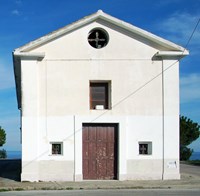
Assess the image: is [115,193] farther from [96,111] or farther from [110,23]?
[110,23]

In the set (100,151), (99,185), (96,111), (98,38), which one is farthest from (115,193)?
(98,38)

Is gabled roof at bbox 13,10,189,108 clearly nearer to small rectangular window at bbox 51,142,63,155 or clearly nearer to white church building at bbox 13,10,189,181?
white church building at bbox 13,10,189,181

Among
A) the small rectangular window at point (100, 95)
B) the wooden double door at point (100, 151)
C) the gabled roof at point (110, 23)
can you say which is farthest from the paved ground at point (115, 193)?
Answer: the gabled roof at point (110, 23)

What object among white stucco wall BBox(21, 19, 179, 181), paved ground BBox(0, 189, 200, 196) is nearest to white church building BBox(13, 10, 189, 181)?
white stucco wall BBox(21, 19, 179, 181)

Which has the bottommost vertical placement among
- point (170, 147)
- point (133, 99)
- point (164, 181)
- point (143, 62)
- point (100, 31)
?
point (164, 181)

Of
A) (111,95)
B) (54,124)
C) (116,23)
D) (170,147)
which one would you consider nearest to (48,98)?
(54,124)

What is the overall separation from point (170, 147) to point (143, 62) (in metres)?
3.89

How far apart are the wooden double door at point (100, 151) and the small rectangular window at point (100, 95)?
0.94m

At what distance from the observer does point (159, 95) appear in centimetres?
2080

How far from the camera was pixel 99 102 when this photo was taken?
20969 mm

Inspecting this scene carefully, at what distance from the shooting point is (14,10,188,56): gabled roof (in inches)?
793

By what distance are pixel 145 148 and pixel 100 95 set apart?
3051 millimetres

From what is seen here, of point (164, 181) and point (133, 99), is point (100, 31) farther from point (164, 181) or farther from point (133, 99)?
point (164, 181)

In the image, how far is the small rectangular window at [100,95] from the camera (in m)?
20.9
